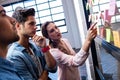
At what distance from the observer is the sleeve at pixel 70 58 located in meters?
1.96

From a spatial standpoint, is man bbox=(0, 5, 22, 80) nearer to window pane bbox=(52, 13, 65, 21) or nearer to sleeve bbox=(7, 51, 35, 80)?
sleeve bbox=(7, 51, 35, 80)

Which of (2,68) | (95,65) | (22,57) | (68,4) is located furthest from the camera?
(68,4)

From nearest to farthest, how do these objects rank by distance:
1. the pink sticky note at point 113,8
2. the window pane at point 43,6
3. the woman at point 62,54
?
the pink sticky note at point 113,8, the woman at point 62,54, the window pane at point 43,6

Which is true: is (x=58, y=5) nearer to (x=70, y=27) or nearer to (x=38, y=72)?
(x=70, y=27)

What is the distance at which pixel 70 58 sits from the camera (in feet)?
6.74

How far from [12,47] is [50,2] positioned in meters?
8.46

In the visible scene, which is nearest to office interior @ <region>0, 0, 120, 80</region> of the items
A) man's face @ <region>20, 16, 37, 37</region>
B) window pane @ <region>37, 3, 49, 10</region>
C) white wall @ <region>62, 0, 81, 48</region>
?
man's face @ <region>20, 16, 37, 37</region>

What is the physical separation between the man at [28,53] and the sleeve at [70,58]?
0.66 ft

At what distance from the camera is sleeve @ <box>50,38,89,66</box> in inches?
77.3

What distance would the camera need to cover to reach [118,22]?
52.7 inches

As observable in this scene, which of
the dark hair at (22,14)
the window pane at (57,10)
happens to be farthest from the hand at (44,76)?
the window pane at (57,10)

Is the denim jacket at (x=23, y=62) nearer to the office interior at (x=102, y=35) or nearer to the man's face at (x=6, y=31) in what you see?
the man's face at (x=6, y=31)

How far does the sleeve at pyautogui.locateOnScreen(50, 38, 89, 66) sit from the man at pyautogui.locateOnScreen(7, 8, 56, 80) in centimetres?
20

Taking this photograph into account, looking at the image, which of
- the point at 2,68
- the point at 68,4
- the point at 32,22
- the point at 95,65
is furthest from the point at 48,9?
the point at 2,68
